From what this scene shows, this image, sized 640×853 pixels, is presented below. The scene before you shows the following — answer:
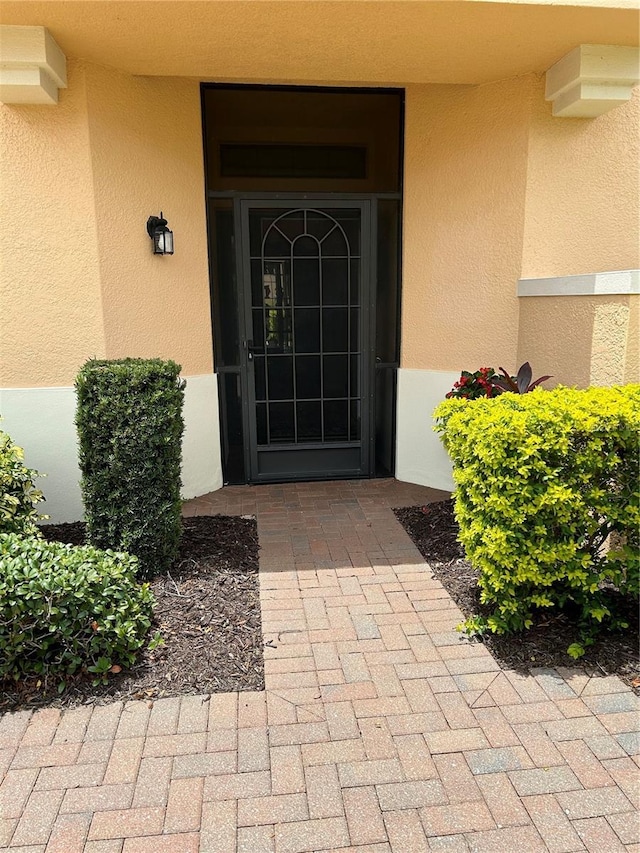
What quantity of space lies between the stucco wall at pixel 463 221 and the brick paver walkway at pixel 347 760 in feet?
8.63

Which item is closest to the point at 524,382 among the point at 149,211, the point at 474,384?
the point at 474,384

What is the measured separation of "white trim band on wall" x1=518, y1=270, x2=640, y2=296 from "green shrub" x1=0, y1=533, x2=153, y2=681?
3.22 m

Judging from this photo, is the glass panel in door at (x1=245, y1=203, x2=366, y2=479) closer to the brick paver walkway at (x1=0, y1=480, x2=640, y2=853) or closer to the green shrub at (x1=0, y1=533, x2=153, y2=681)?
the brick paver walkway at (x1=0, y1=480, x2=640, y2=853)

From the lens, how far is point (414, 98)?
483cm

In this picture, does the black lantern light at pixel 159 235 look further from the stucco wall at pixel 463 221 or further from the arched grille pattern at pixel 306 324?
the stucco wall at pixel 463 221

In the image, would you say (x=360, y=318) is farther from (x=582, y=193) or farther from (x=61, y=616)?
(x=61, y=616)

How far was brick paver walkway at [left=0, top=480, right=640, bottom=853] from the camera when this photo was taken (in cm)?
192

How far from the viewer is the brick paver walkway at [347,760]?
192 cm

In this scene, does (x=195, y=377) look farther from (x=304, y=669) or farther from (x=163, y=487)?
(x=304, y=669)

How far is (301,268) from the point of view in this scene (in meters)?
5.04

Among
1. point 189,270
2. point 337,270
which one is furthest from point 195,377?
point 337,270

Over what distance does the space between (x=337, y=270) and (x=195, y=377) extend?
1.55 meters

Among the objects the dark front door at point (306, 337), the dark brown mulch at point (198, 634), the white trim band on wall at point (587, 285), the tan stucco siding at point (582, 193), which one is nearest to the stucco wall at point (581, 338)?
the white trim band on wall at point (587, 285)

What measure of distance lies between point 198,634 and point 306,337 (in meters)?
2.94
